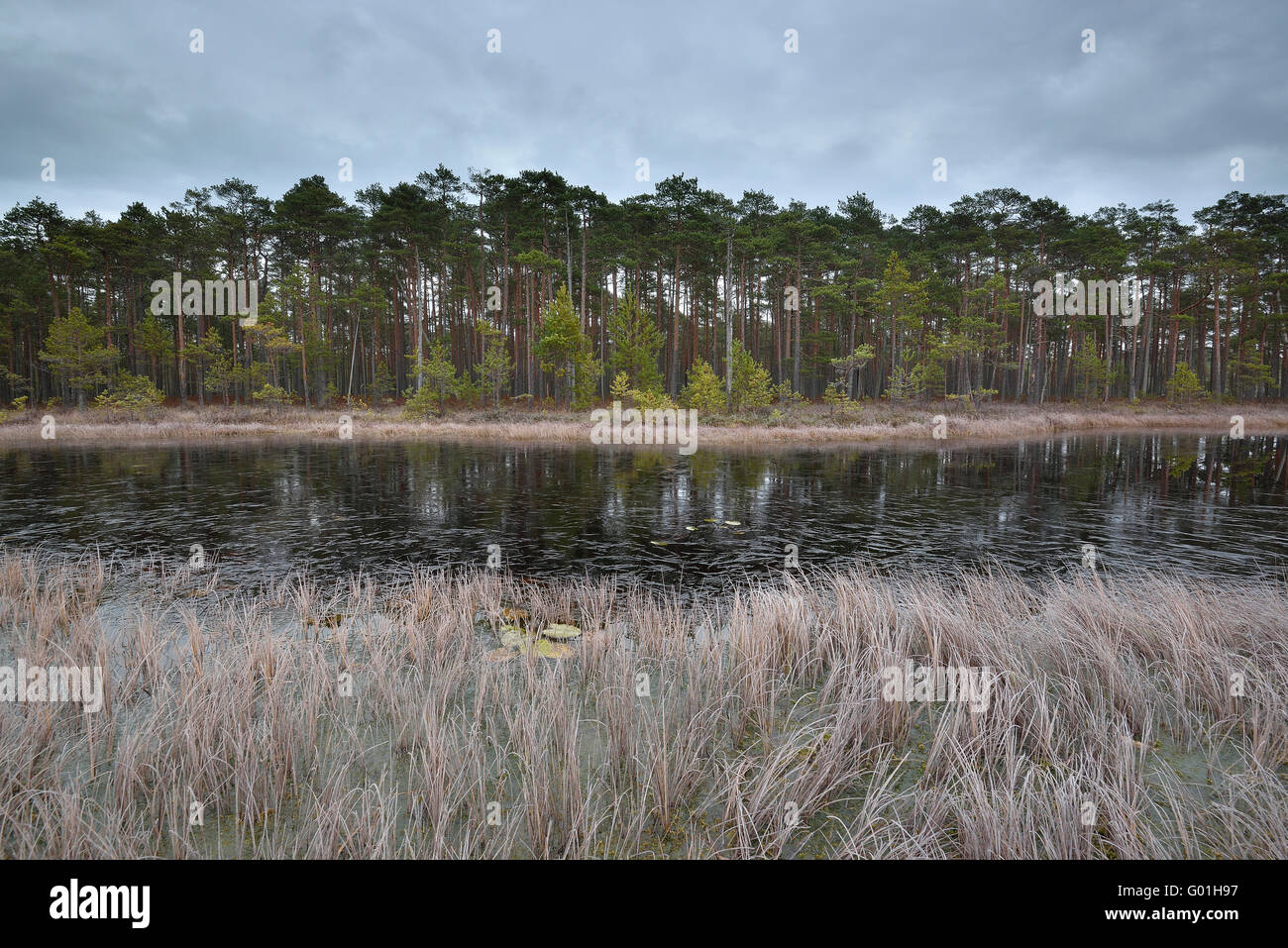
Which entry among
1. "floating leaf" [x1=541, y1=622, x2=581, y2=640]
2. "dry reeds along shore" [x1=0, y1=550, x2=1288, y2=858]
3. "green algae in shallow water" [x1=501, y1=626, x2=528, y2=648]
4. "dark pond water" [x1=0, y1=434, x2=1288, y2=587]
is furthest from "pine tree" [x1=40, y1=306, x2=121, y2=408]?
"floating leaf" [x1=541, y1=622, x2=581, y2=640]

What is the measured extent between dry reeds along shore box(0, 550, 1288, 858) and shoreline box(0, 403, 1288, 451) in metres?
24.4

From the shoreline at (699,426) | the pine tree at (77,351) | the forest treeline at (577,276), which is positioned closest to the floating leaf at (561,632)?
the shoreline at (699,426)

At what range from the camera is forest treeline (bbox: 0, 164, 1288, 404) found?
4316cm

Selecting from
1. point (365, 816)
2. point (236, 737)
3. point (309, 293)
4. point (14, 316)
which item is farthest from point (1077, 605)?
point (14, 316)

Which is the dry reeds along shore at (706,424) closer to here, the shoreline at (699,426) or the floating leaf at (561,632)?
the shoreline at (699,426)

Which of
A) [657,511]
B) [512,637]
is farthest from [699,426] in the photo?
[512,637]

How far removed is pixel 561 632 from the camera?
6215 millimetres

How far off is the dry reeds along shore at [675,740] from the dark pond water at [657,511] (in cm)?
368

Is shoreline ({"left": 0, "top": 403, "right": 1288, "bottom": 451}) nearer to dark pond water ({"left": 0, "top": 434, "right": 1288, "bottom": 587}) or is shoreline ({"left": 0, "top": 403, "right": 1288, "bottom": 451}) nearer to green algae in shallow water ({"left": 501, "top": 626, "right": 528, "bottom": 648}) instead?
dark pond water ({"left": 0, "top": 434, "right": 1288, "bottom": 587})

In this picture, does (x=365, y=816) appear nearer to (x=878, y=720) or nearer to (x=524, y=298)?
(x=878, y=720)

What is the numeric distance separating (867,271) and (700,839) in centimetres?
5961

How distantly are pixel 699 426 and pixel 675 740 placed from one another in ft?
113

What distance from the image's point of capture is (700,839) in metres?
2.82
